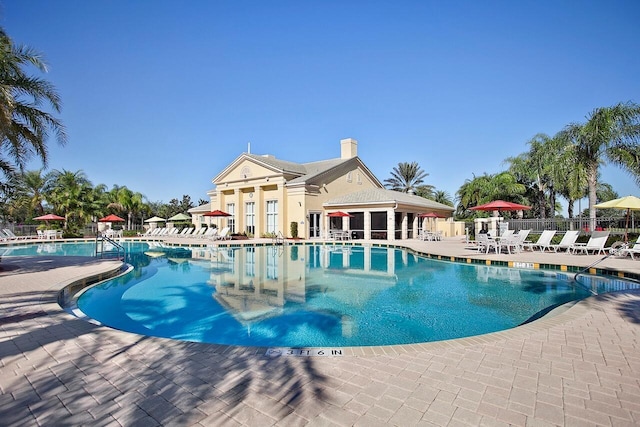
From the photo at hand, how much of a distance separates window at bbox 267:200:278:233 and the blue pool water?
48.3 ft

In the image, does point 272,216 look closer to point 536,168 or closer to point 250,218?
point 250,218

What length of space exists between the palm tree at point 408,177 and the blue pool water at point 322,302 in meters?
33.0

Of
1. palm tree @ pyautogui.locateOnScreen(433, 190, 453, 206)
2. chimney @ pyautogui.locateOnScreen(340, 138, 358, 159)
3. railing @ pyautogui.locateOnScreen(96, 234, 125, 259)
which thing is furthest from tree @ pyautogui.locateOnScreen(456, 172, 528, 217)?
railing @ pyautogui.locateOnScreen(96, 234, 125, 259)

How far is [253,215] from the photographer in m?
29.2

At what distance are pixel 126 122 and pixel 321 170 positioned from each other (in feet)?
46.2

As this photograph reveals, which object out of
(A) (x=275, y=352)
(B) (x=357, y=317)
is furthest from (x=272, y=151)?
(A) (x=275, y=352)

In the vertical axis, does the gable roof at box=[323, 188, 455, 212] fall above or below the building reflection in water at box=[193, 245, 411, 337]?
above

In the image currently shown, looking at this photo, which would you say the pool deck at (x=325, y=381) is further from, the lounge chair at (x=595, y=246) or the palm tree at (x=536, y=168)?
the palm tree at (x=536, y=168)

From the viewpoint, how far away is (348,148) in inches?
1209

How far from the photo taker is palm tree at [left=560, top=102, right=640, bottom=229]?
16625 mm

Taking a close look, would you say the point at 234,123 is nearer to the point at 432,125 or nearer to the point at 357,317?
the point at 432,125

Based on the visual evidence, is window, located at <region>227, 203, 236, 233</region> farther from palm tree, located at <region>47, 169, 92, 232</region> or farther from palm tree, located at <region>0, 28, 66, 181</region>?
palm tree, located at <region>0, 28, 66, 181</region>

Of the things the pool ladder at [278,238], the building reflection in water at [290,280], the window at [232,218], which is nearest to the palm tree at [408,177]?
the window at [232,218]

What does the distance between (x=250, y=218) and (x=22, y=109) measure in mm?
19307
